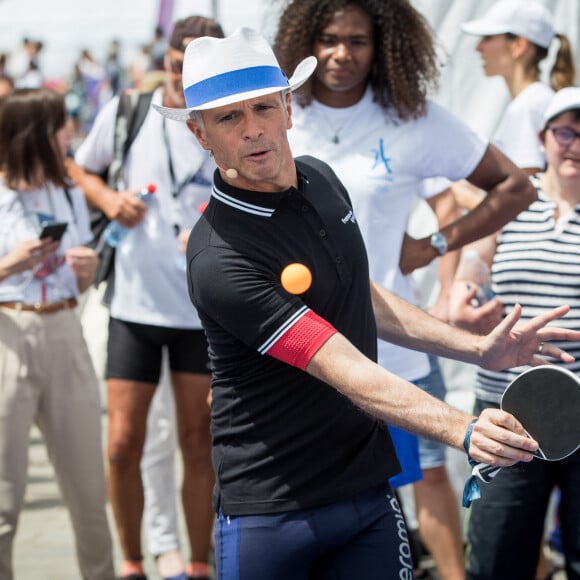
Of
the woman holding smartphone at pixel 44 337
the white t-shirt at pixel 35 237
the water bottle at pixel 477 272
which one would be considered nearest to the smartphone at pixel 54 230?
the woman holding smartphone at pixel 44 337

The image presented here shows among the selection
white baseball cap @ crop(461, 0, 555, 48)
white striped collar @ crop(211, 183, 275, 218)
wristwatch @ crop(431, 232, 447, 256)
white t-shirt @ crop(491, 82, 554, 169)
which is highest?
white baseball cap @ crop(461, 0, 555, 48)

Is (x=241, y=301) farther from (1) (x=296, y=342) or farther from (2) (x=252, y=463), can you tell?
(2) (x=252, y=463)

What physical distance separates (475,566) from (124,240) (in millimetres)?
1971

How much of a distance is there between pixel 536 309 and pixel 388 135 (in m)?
0.76

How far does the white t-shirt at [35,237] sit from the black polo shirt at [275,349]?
1840 mm

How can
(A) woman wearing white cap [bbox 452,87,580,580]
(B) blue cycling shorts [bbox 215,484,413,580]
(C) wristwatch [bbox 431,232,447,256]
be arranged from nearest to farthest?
(B) blue cycling shorts [bbox 215,484,413,580] → (A) woman wearing white cap [bbox 452,87,580,580] → (C) wristwatch [bbox 431,232,447,256]

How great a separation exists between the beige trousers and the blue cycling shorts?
5.75 feet

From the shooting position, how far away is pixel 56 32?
26.9m

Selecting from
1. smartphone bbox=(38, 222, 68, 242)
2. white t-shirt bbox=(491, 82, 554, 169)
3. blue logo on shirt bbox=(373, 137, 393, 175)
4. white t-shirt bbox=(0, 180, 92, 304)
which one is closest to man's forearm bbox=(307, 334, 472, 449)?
blue logo on shirt bbox=(373, 137, 393, 175)

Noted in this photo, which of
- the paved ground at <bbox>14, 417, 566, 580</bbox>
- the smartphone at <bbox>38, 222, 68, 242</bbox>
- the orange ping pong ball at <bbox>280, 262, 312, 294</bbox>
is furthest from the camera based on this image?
the paved ground at <bbox>14, 417, 566, 580</bbox>

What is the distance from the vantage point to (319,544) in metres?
2.82

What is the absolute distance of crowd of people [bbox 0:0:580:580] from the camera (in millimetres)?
2795

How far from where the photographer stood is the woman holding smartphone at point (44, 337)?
14.6 feet

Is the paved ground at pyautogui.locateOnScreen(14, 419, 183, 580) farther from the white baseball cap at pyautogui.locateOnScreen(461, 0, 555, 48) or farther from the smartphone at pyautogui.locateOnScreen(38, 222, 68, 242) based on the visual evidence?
the white baseball cap at pyautogui.locateOnScreen(461, 0, 555, 48)
